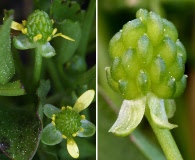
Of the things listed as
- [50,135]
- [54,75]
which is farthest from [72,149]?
[54,75]

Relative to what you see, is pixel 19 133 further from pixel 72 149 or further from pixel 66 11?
pixel 66 11

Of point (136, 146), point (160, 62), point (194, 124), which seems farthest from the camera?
point (194, 124)

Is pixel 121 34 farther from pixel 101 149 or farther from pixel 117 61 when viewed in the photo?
pixel 101 149

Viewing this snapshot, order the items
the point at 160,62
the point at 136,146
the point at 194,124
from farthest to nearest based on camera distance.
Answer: the point at 194,124 → the point at 136,146 → the point at 160,62

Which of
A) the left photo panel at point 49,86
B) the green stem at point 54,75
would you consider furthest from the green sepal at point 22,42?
the green stem at point 54,75

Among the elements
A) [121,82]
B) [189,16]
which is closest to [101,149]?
[121,82]

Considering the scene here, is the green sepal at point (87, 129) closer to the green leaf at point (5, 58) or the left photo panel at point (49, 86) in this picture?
the left photo panel at point (49, 86)

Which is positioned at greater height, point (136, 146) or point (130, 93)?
point (130, 93)
